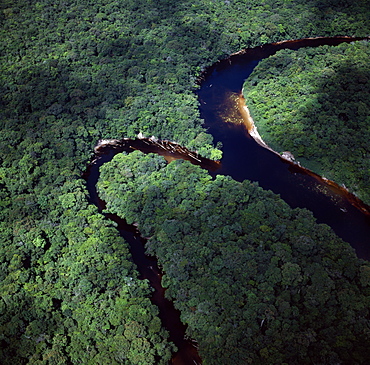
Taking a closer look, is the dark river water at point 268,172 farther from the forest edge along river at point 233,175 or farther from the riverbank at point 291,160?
the riverbank at point 291,160

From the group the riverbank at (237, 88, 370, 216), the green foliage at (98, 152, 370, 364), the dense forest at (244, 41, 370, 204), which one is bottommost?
the riverbank at (237, 88, 370, 216)

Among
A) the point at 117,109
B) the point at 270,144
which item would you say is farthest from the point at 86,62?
the point at 270,144

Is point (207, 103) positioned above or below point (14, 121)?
below

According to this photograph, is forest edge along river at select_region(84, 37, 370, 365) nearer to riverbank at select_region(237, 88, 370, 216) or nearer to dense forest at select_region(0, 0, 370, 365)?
riverbank at select_region(237, 88, 370, 216)

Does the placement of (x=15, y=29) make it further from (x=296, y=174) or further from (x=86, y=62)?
(x=296, y=174)

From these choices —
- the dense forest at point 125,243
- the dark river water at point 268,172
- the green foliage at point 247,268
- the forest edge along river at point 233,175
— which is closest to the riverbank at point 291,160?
the forest edge along river at point 233,175

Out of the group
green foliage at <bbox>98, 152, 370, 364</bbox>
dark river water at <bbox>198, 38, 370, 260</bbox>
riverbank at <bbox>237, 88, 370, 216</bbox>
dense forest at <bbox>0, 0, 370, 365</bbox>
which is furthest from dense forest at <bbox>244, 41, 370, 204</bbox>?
green foliage at <bbox>98, 152, 370, 364</bbox>

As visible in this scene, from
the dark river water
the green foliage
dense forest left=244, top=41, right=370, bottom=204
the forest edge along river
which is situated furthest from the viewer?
dense forest left=244, top=41, right=370, bottom=204
